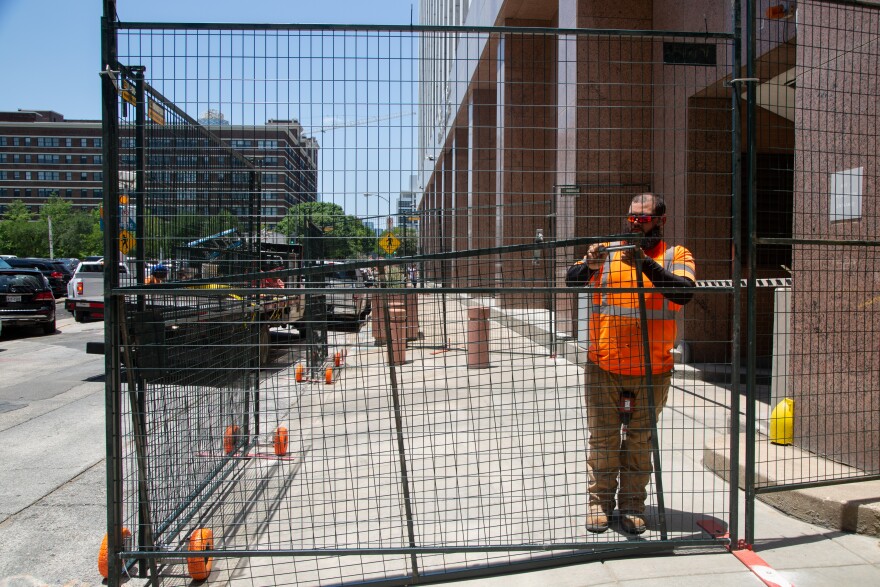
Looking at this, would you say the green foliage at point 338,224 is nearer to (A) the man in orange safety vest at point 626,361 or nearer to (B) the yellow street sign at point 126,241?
(B) the yellow street sign at point 126,241

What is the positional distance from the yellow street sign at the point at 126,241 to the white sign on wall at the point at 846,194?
4.75m

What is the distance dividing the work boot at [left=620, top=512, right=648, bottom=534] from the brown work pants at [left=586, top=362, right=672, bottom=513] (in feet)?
0.10

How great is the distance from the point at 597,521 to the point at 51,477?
4.95 m

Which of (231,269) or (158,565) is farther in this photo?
(231,269)

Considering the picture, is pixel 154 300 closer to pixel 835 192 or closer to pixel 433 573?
pixel 433 573

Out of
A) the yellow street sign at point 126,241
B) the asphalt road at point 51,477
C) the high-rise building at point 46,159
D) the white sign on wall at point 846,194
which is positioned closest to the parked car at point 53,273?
the asphalt road at point 51,477

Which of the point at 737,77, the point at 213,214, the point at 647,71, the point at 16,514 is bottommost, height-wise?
the point at 16,514

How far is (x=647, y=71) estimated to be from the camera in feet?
34.4

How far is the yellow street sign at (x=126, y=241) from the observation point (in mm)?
3837

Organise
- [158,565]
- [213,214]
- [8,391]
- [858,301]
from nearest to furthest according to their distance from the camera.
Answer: [158,565]
[858,301]
[213,214]
[8,391]

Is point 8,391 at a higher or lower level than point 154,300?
lower

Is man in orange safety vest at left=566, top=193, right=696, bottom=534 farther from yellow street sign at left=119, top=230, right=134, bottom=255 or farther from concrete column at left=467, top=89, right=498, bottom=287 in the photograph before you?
yellow street sign at left=119, top=230, right=134, bottom=255

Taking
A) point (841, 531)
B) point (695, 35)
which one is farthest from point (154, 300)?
point (841, 531)

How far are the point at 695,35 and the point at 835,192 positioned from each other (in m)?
1.86
